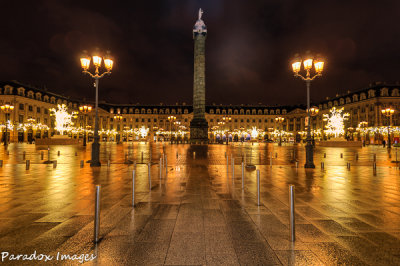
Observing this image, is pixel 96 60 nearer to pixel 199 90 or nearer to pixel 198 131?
pixel 198 131

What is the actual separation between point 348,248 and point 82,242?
4.82m

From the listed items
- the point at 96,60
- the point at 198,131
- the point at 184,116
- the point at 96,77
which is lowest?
the point at 198,131

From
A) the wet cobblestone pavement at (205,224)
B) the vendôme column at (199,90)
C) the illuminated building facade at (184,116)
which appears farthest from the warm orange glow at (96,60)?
the vendôme column at (199,90)

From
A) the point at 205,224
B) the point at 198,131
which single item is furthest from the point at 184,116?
the point at 205,224

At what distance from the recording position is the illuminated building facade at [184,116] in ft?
218

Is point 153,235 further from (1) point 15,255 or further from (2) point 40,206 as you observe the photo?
(2) point 40,206

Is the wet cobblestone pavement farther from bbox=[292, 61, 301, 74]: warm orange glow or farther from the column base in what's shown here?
the column base

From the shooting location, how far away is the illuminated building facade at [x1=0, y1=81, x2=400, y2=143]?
218 feet

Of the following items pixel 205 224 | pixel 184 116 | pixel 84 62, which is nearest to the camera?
pixel 205 224

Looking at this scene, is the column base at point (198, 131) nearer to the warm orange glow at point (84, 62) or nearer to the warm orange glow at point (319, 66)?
the warm orange glow at point (84, 62)

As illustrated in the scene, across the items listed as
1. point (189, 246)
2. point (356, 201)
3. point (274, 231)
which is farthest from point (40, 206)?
point (356, 201)

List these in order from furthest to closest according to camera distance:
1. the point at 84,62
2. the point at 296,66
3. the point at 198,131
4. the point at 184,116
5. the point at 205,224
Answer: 1. the point at 184,116
2. the point at 198,131
3. the point at 296,66
4. the point at 84,62
5. the point at 205,224

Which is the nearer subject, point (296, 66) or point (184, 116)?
point (296, 66)

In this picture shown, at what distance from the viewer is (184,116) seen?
369ft
